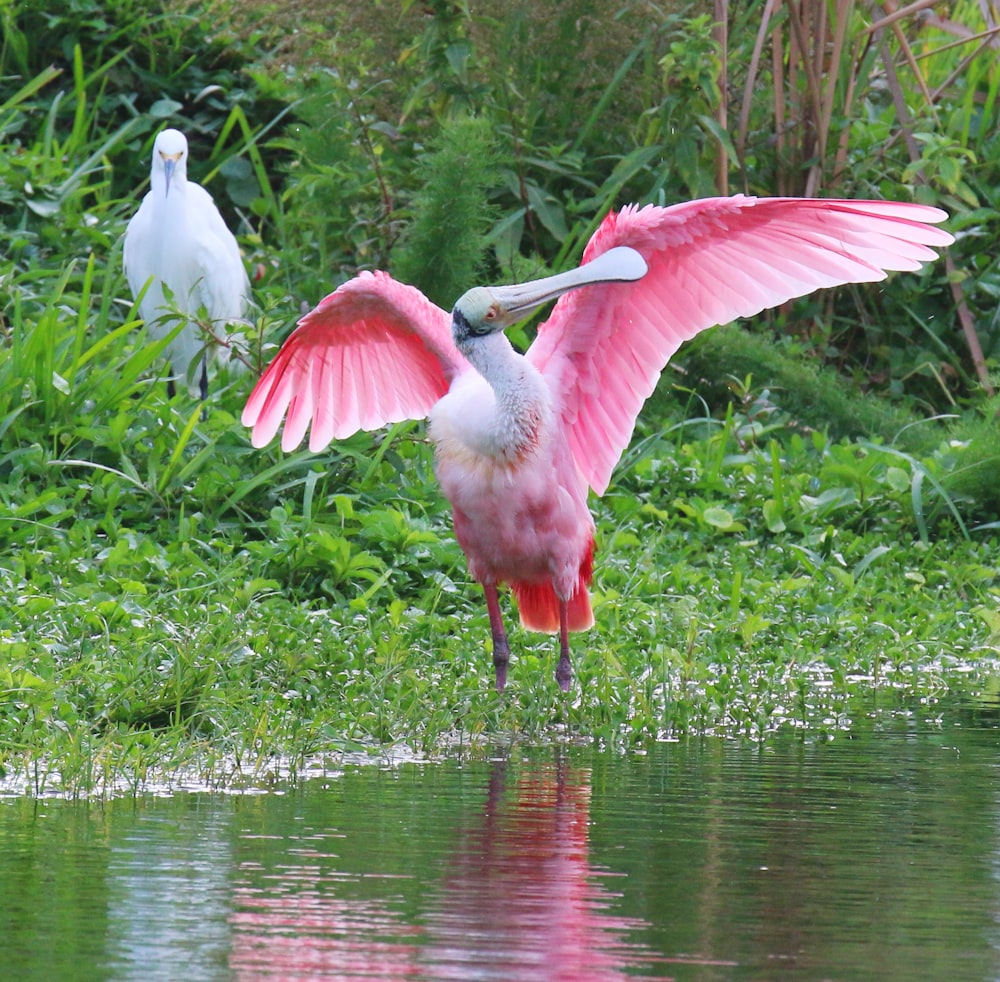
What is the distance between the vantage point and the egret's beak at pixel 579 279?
18.0 feet

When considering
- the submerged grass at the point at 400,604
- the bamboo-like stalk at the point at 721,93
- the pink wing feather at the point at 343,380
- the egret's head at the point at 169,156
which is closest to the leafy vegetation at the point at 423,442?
the submerged grass at the point at 400,604

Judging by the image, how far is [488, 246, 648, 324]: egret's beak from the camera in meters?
5.49

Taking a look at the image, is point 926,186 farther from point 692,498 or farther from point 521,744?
point 521,744

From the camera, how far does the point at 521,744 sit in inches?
205

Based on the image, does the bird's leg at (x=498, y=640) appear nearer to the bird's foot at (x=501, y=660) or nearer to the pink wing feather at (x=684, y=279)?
the bird's foot at (x=501, y=660)

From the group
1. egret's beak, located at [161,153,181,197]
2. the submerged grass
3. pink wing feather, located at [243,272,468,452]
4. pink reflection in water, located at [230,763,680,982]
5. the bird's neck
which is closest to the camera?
pink reflection in water, located at [230,763,680,982]

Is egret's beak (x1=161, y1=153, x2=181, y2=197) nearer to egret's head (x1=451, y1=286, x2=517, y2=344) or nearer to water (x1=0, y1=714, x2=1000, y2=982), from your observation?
egret's head (x1=451, y1=286, x2=517, y2=344)

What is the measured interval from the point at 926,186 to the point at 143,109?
485 cm

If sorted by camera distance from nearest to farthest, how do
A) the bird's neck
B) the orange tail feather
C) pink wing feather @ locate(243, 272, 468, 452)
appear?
the bird's neck
the orange tail feather
pink wing feather @ locate(243, 272, 468, 452)

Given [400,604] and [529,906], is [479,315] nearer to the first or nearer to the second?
Answer: [400,604]

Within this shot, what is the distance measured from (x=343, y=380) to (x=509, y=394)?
3.82 ft

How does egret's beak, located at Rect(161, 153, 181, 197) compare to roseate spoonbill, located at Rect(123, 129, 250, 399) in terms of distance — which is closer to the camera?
roseate spoonbill, located at Rect(123, 129, 250, 399)

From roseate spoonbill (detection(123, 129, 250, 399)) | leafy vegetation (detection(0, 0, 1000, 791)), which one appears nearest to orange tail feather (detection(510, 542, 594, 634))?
leafy vegetation (detection(0, 0, 1000, 791))

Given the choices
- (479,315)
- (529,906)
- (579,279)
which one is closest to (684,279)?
(579,279)
